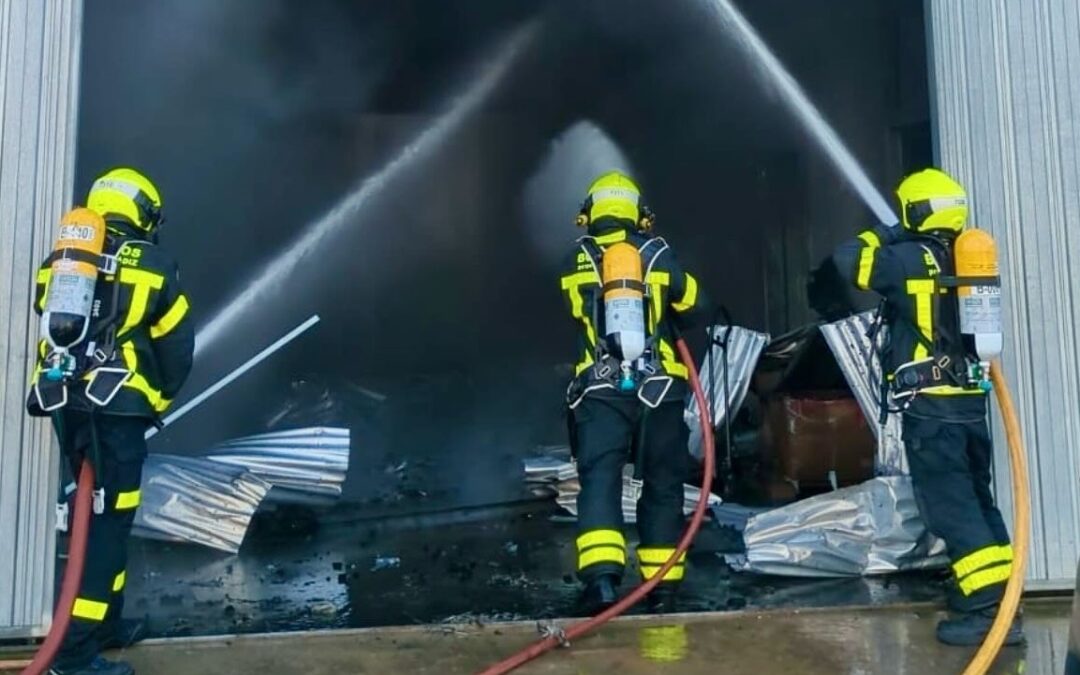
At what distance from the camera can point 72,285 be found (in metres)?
2.78

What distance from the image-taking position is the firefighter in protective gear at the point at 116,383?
2.91 meters

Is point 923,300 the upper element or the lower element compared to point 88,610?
upper

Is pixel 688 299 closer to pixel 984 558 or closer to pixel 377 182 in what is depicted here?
A: pixel 984 558

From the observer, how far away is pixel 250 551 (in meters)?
4.82

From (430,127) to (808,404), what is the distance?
4365mm

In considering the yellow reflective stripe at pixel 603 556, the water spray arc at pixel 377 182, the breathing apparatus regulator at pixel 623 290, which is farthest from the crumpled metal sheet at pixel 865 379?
the water spray arc at pixel 377 182

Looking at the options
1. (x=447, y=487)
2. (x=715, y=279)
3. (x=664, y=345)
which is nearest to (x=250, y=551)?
(x=447, y=487)

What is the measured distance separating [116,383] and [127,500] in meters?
0.41

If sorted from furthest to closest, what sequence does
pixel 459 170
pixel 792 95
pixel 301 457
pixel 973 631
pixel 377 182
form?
1. pixel 459 170
2. pixel 377 182
3. pixel 792 95
4. pixel 301 457
5. pixel 973 631

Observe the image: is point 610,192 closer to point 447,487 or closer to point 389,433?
point 447,487

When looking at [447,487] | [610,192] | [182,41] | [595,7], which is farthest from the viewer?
[595,7]

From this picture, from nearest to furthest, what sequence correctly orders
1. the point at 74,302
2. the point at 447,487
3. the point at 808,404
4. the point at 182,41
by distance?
the point at 74,302 < the point at 808,404 < the point at 447,487 < the point at 182,41

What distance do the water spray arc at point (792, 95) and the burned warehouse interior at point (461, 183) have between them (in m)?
0.04

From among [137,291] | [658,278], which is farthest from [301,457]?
[658,278]
